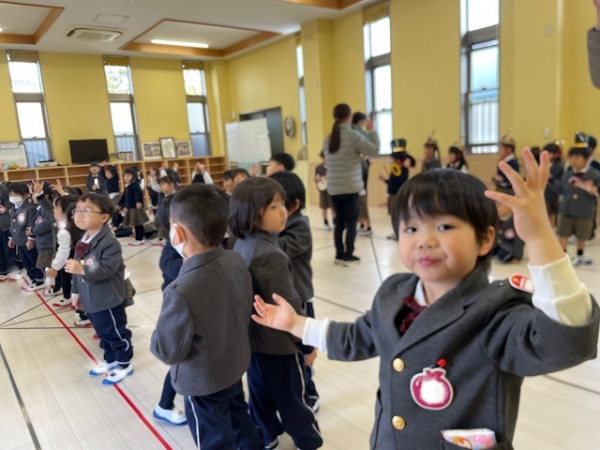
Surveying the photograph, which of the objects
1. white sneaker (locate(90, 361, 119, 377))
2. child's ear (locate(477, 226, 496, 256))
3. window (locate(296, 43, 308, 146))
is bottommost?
white sneaker (locate(90, 361, 119, 377))

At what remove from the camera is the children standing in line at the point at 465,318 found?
64 centimetres

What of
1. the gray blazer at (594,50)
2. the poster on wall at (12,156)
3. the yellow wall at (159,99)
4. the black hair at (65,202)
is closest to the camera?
the gray blazer at (594,50)

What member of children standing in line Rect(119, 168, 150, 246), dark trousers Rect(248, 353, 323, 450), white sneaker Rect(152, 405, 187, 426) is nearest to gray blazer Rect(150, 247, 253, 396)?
dark trousers Rect(248, 353, 323, 450)

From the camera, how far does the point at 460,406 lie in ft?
2.55

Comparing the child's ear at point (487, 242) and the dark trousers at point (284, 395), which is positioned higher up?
the child's ear at point (487, 242)

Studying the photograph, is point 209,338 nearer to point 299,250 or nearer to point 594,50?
point 299,250

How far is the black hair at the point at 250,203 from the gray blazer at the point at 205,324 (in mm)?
146

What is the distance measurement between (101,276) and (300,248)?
1111 mm

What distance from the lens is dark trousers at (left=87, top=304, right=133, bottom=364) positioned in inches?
92.1

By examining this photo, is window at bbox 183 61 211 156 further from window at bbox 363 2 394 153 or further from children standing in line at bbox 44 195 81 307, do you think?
children standing in line at bbox 44 195 81 307

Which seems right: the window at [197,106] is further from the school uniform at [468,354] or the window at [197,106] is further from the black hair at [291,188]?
the school uniform at [468,354]

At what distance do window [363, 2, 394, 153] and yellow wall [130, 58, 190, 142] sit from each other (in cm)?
577

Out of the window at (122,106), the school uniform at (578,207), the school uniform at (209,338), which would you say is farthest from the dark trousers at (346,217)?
the window at (122,106)

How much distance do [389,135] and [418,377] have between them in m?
7.85
